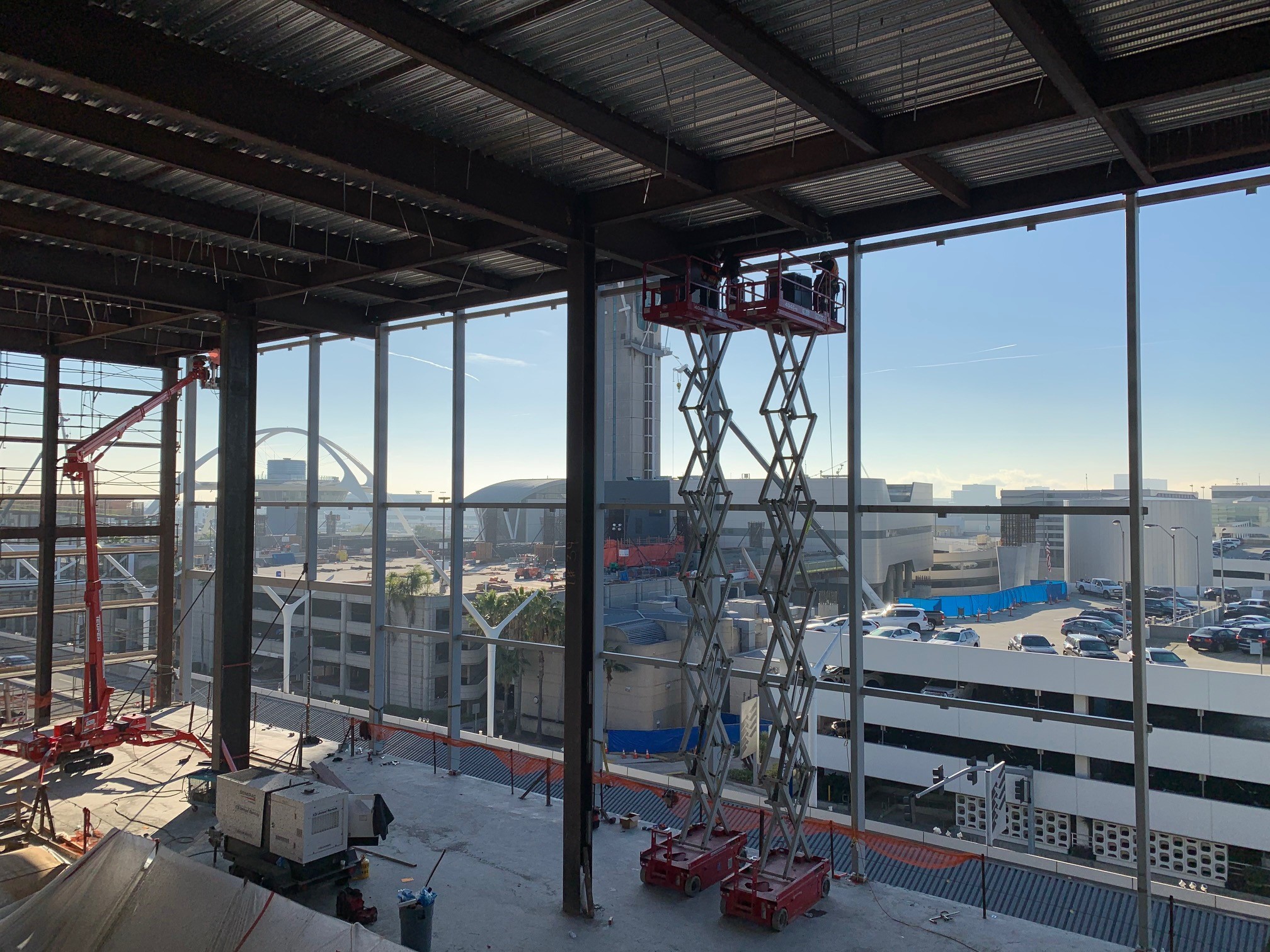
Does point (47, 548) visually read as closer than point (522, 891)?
No

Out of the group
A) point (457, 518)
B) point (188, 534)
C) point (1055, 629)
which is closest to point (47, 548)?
point (188, 534)

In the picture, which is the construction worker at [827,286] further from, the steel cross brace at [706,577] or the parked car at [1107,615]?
the parked car at [1107,615]

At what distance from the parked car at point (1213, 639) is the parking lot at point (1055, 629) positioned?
57mm

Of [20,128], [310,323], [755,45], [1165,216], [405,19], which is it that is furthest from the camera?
[310,323]

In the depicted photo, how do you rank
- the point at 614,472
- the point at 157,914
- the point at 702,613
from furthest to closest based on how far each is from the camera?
the point at 614,472, the point at 702,613, the point at 157,914

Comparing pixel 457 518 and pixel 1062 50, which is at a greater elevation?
pixel 1062 50

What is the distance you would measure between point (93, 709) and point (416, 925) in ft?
40.7

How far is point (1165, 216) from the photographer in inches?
409

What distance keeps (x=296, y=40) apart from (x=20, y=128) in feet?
12.9

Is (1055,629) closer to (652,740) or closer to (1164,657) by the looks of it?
(1164,657)

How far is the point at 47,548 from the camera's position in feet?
68.8

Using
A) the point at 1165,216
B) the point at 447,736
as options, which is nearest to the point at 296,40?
the point at 1165,216

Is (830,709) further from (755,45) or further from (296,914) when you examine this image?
(755,45)

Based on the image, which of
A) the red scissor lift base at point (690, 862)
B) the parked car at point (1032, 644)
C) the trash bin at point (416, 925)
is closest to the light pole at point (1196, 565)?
the parked car at point (1032, 644)
